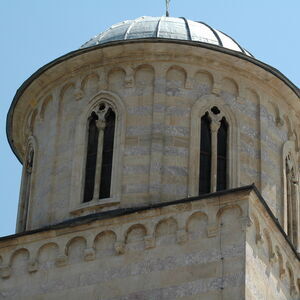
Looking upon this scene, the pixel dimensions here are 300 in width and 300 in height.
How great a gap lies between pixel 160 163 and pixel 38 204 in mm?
2886

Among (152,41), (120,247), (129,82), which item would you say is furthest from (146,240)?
(152,41)

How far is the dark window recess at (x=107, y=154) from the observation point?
75.3 feet

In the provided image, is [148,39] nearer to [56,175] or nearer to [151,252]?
[56,175]

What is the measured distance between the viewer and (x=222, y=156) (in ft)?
77.0

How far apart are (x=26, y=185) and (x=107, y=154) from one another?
2.42m

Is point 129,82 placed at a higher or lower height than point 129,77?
lower

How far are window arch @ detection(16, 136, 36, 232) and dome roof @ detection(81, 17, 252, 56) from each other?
9.02 ft

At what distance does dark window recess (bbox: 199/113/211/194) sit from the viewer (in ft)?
75.2

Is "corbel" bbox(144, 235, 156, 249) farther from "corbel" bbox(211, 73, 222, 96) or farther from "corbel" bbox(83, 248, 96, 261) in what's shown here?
"corbel" bbox(211, 73, 222, 96)

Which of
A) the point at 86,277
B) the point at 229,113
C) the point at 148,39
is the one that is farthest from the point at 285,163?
the point at 86,277

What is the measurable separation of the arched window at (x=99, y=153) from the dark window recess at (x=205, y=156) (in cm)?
187

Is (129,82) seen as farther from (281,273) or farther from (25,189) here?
(281,273)

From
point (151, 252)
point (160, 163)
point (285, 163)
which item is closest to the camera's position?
point (151, 252)

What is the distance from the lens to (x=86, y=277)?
2136 cm
